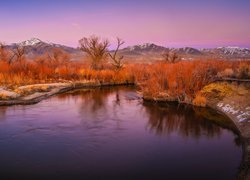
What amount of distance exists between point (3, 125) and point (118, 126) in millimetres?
8044

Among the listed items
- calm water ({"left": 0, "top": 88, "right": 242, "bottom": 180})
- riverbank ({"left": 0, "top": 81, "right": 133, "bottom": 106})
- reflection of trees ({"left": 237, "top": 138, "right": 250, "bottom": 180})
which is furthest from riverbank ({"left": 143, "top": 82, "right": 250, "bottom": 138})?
riverbank ({"left": 0, "top": 81, "right": 133, "bottom": 106})

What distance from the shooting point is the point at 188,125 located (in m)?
20.6

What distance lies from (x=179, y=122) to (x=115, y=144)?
24.0 ft

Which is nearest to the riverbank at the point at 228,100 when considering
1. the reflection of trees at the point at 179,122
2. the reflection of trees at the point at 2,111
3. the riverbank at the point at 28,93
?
the reflection of trees at the point at 179,122

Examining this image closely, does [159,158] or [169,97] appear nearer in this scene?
[159,158]

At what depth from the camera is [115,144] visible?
1603 centimetres

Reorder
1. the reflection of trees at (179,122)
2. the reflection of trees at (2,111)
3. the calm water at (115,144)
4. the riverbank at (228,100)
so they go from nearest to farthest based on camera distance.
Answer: the calm water at (115,144)
the reflection of trees at (179,122)
the riverbank at (228,100)
the reflection of trees at (2,111)

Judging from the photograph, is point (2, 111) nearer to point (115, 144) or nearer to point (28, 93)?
point (28, 93)

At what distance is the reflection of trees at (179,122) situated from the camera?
750 inches

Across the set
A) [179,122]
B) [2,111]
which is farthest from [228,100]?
[2,111]

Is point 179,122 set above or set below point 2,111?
below

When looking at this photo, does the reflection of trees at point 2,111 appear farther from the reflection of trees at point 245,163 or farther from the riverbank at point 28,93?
the reflection of trees at point 245,163

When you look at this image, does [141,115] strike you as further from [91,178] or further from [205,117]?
[91,178]

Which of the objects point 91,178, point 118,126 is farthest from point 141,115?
point 91,178
